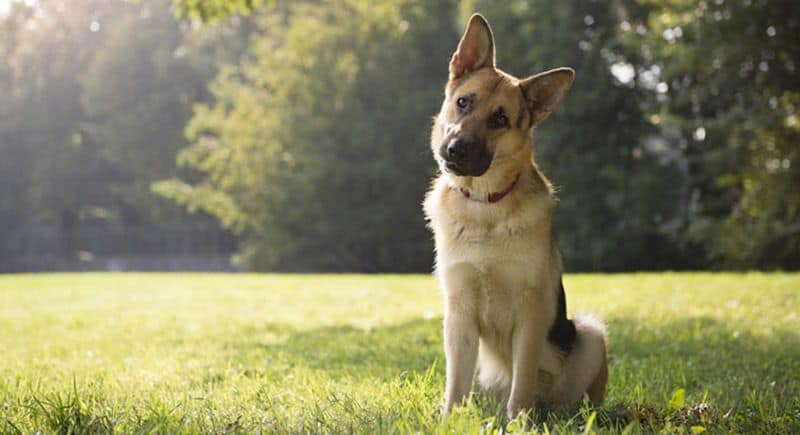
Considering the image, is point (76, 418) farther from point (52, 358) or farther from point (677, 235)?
point (677, 235)

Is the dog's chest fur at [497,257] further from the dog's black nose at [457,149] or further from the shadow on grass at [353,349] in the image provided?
the shadow on grass at [353,349]

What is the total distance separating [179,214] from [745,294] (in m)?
37.4

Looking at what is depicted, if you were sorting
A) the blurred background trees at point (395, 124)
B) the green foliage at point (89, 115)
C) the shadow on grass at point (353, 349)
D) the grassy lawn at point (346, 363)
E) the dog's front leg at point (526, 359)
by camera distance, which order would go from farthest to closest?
the green foliage at point (89, 115), the blurred background trees at point (395, 124), the shadow on grass at point (353, 349), the dog's front leg at point (526, 359), the grassy lawn at point (346, 363)

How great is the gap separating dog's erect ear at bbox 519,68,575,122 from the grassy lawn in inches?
62.7

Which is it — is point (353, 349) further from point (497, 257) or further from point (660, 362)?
point (497, 257)

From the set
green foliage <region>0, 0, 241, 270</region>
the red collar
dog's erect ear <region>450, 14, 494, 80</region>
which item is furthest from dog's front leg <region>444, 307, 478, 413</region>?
green foliage <region>0, 0, 241, 270</region>

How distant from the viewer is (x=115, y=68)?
43000mm

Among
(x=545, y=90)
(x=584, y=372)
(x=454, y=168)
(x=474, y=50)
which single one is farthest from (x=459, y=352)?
(x=474, y=50)

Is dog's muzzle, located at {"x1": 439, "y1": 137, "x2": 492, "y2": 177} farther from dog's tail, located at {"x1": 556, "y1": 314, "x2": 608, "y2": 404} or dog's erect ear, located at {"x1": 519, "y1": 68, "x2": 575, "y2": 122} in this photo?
dog's tail, located at {"x1": 556, "y1": 314, "x2": 608, "y2": 404}

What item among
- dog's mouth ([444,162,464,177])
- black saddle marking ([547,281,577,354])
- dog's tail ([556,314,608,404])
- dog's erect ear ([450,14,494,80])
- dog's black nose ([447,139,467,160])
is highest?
dog's erect ear ([450,14,494,80])

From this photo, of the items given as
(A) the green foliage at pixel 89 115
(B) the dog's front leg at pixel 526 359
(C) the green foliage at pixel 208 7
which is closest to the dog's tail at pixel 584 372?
(B) the dog's front leg at pixel 526 359

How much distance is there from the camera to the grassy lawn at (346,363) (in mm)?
3485

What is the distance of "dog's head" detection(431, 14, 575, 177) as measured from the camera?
373cm

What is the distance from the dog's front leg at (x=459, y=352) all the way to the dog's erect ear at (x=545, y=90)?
1156mm
